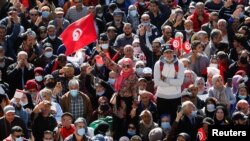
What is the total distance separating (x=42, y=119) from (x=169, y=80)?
2.37 meters

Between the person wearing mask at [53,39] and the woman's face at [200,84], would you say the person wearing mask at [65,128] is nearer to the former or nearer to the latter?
the woman's face at [200,84]

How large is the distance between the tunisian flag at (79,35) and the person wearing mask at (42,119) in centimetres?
251

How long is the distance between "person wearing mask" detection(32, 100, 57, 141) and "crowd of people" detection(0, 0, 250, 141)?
0.02 m

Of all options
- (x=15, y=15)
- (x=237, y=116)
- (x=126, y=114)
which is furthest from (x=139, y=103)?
(x=15, y=15)

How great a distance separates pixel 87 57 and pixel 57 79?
1.75 m

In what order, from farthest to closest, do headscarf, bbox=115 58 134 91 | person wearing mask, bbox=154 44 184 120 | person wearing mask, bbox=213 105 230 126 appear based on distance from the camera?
headscarf, bbox=115 58 134 91
person wearing mask, bbox=154 44 184 120
person wearing mask, bbox=213 105 230 126

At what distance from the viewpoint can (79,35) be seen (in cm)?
2784

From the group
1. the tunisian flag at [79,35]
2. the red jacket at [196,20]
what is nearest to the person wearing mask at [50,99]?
the tunisian flag at [79,35]

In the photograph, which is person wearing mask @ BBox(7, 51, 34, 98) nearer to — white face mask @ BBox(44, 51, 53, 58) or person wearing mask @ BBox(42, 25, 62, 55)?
white face mask @ BBox(44, 51, 53, 58)

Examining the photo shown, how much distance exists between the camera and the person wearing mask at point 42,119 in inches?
990

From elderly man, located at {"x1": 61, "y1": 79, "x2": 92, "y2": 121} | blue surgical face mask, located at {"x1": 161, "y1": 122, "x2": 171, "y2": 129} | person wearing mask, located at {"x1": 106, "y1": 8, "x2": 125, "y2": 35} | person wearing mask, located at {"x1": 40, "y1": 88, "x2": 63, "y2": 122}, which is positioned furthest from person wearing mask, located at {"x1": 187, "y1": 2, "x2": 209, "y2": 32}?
person wearing mask, located at {"x1": 40, "y1": 88, "x2": 63, "y2": 122}

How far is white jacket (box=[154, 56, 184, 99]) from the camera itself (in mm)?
25469

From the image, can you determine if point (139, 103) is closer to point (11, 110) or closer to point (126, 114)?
point (126, 114)

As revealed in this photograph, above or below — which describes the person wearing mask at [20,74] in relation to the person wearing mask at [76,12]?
below
